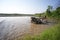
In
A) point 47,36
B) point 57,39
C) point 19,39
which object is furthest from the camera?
point 19,39

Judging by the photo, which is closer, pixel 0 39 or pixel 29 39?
pixel 29 39

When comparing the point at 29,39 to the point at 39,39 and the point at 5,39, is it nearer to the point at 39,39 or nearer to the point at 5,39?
the point at 39,39

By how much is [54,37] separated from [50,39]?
4.4 inches

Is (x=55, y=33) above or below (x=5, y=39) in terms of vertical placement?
above

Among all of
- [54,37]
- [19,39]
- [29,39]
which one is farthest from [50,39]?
[19,39]

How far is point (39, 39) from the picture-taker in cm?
416

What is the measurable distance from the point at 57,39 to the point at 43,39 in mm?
407

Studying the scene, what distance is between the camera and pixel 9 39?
16.5 feet

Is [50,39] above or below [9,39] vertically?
above

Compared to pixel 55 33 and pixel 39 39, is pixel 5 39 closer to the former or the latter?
pixel 39 39

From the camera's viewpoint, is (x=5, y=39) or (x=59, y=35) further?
(x=5, y=39)

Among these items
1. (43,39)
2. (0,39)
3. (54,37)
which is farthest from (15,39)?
(54,37)

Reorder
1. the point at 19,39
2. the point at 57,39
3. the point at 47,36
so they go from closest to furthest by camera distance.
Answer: the point at 57,39
the point at 47,36
the point at 19,39

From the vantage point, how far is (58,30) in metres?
4.18
